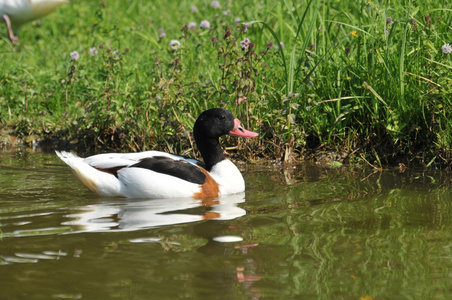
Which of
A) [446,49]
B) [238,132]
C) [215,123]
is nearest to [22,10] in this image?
[215,123]

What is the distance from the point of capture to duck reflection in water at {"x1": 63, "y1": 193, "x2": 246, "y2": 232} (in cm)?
475

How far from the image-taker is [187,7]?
37.6 feet

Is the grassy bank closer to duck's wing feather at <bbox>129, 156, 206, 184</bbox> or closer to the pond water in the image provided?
the pond water

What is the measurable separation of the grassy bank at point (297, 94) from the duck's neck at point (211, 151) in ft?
2.40

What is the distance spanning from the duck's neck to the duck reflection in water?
50 centimetres

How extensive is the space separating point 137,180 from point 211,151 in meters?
0.81

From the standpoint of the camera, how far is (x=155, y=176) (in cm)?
577

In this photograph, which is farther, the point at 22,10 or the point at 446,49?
the point at 446,49

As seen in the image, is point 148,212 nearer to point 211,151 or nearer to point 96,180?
point 96,180

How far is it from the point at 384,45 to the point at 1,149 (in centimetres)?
408

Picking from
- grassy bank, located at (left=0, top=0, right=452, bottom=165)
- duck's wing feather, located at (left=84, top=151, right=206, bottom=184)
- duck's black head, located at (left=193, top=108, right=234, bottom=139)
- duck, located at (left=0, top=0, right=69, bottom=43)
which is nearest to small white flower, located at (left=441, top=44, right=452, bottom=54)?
grassy bank, located at (left=0, top=0, right=452, bottom=165)

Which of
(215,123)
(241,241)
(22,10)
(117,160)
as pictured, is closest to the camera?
(22,10)

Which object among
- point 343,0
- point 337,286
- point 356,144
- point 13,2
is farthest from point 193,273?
point 343,0

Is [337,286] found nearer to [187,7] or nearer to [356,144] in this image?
[356,144]
